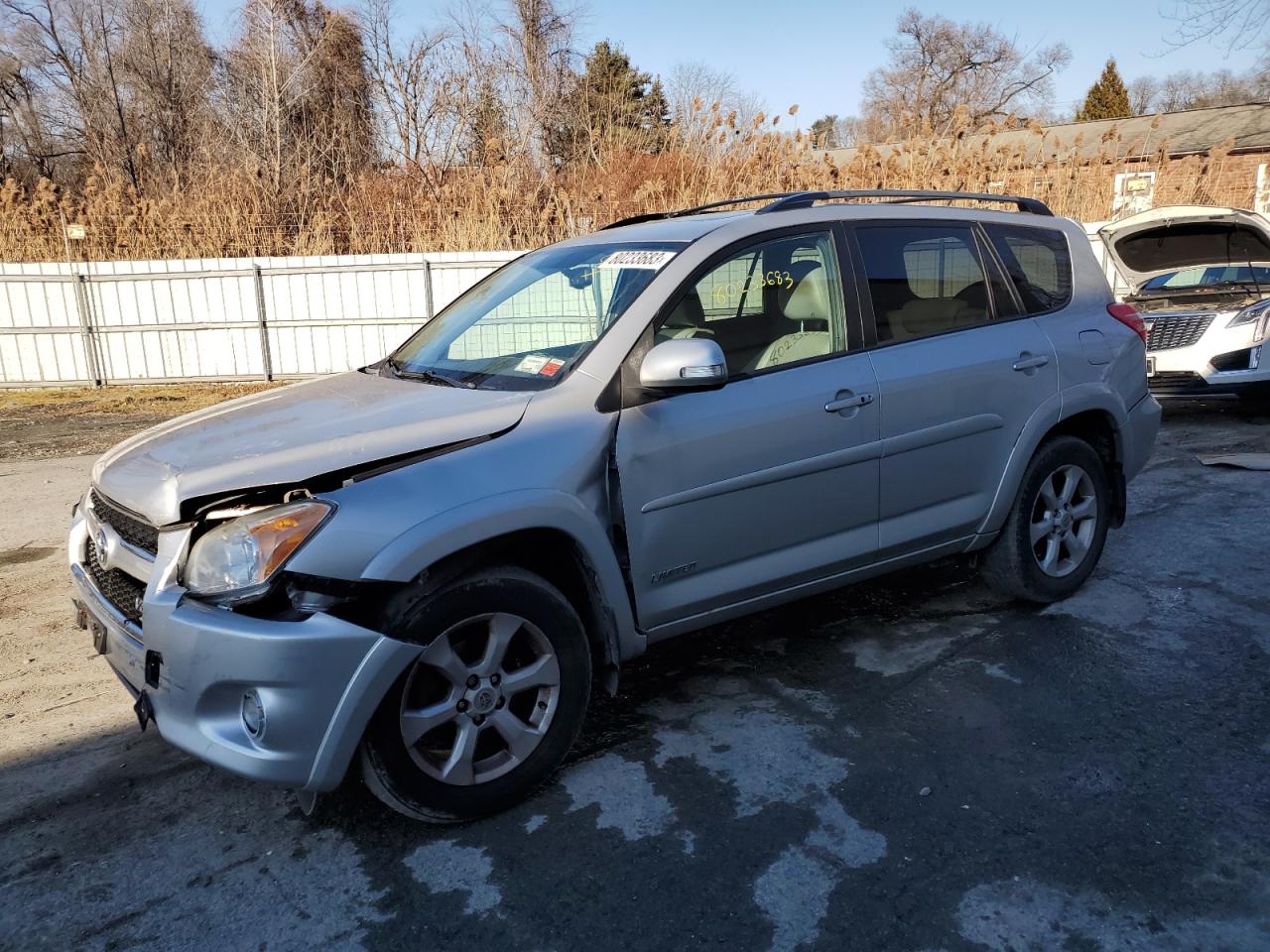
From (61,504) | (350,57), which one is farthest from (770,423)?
(350,57)

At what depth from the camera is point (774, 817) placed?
285 cm

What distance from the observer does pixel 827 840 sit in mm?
2727

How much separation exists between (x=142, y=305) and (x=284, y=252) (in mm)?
2334

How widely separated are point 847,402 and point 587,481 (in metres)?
1.15

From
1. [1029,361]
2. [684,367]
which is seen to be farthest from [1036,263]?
[684,367]

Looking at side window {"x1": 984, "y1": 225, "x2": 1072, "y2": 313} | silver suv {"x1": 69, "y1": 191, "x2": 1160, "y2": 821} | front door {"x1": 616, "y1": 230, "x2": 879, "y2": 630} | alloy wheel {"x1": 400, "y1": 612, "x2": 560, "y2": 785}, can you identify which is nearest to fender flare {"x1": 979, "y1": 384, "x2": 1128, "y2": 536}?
silver suv {"x1": 69, "y1": 191, "x2": 1160, "y2": 821}

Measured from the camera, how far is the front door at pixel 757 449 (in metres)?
3.14

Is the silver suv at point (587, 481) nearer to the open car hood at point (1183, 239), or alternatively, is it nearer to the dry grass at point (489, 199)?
the open car hood at point (1183, 239)

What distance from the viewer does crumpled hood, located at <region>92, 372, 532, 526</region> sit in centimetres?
265

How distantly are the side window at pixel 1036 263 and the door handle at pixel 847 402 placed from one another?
3.97ft

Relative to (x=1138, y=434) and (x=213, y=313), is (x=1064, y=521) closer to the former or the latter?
(x=1138, y=434)

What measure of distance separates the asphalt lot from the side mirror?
1266mm

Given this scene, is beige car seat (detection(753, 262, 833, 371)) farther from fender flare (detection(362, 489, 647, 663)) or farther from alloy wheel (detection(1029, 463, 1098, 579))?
alloy wheel (detection(1029, 463, 1098, 579))

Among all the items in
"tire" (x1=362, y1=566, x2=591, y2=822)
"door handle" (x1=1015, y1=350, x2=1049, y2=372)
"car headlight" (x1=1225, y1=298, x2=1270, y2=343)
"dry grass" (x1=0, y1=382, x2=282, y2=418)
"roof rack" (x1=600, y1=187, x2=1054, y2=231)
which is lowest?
"dry grass" (x1=0, y1=382, x2=282, y2=418)
